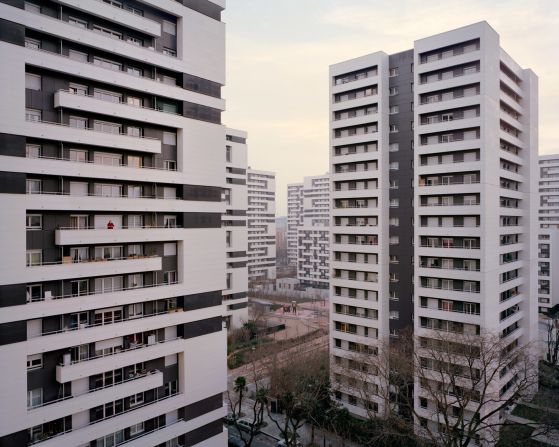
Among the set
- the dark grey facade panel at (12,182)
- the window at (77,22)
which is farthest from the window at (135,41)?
the dark grey facade panel at (12,182)

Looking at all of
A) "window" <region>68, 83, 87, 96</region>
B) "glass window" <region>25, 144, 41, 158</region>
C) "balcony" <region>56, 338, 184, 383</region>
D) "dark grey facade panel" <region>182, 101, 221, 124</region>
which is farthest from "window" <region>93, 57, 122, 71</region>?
"balcony" <region>56, 338, 184, 383</region>

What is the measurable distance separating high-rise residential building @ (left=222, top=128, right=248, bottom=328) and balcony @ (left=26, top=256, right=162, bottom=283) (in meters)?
32.0

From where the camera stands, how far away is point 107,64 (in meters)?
21.3

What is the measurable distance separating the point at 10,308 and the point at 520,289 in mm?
39592

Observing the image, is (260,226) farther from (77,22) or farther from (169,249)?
(77,22)

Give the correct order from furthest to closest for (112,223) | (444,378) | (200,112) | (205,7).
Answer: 1. (444,378)
2. (205,7)
3. (200,112)
4. (112,223)

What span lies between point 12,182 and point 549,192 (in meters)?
92.4

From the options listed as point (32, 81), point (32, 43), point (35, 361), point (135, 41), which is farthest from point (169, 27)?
point (35, 361)

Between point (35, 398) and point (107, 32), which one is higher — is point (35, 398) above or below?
below

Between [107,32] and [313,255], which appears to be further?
[313,255]

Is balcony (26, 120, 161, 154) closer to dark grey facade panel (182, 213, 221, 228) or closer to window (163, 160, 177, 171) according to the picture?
window (163, 160, 177, 171)

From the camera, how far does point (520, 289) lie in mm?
38062

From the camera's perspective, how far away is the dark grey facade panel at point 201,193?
23547 millimetres

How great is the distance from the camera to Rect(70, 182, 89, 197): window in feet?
66.1
